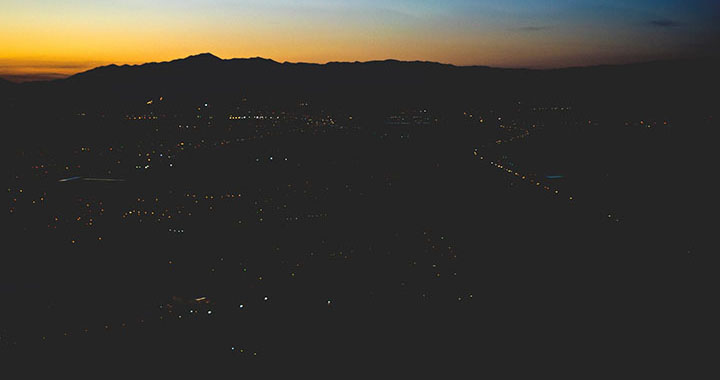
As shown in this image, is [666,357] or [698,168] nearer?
[666,357]

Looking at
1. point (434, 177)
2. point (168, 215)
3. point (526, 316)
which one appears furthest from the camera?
point (434, 177)

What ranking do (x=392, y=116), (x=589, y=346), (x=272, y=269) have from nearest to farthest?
(x=589, y=346), (x=272, y=269), (x=392, y=116)

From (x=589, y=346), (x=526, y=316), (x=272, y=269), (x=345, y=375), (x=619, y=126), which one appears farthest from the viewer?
(x=619, y=126)

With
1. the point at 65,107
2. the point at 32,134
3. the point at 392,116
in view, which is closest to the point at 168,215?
the point at 32,134

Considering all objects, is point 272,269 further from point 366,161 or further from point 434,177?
point 366,161

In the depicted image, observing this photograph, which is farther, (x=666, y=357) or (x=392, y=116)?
(x=392, y=116)

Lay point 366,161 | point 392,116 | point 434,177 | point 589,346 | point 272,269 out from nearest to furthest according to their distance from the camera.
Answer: point 589,346, point 272,269, point 434,177, point 366,161, point 392,116

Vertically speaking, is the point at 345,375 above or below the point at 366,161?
above

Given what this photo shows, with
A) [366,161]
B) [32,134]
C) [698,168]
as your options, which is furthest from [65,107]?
[698,168]

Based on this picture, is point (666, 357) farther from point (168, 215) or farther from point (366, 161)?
Result: point (366, 161)
